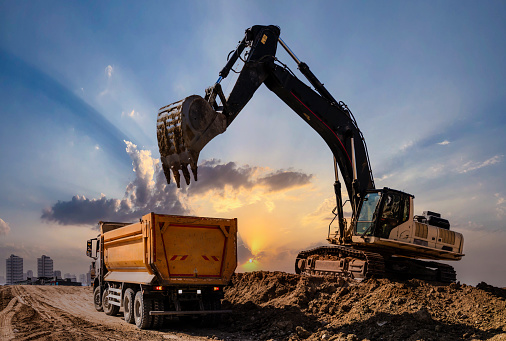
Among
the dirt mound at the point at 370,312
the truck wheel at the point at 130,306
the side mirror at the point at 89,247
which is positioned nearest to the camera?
the dirt mound at the point at 370,312

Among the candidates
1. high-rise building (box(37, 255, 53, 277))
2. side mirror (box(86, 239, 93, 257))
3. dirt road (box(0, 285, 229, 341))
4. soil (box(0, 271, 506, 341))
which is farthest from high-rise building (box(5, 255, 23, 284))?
soil (box(0, 271, 506, 341))

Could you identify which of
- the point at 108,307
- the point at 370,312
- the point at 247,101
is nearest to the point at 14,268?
the point at 108,307

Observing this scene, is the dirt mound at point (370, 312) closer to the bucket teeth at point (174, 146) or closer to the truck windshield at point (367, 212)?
the truck windshield at point (367, 212)

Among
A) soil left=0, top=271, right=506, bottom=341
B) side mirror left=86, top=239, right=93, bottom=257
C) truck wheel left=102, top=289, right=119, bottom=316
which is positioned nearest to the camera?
soil left=0, top=271, right=506, bottom=341

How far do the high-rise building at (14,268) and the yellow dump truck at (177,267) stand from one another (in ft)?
263

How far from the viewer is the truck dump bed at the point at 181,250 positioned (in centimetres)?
1098

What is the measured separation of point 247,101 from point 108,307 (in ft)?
28.0

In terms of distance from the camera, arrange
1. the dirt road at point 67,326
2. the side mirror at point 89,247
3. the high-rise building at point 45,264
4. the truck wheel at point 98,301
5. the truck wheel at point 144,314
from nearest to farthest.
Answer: the dirt road at point 67,326
the truck wheel at point 144,314
the truck wheel at point 98,301
the side mirror at point 89,247
the high-rise building at point 45,264

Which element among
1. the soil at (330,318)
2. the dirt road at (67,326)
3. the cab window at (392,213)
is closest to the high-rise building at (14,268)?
the dirt road at (67,326)

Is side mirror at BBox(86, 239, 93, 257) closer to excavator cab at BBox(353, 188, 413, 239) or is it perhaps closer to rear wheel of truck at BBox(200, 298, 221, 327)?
rear wheel of truck at BBox(200, 298, 221, 327)

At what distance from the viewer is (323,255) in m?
15.5

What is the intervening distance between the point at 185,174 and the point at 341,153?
645 cm

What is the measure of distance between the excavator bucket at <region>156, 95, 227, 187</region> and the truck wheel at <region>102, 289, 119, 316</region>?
603 centimetres

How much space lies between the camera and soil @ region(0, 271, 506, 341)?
9598mm
